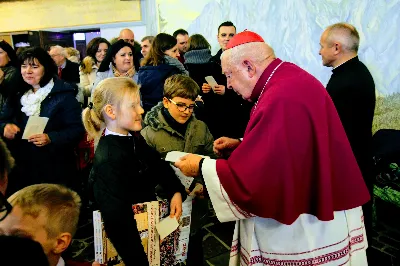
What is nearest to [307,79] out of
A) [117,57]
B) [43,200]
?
[43,200]

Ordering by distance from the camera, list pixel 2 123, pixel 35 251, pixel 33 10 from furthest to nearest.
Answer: pixel 33 10 < pixel 2 123 < pixel 35 251

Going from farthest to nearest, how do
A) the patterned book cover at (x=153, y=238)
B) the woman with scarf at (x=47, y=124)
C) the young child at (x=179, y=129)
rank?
the woman with scarf at (x=47, y=124), the young child at (x=179, y=129), the patterned book cover at (x=153, y=238)

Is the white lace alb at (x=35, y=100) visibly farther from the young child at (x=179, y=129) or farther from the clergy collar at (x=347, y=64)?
the clergy collar at (x=347, y=64)

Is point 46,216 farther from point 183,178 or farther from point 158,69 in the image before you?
point 158,69

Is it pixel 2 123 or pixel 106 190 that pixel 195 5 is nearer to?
pixel 2 123

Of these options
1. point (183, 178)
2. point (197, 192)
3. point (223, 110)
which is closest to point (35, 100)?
point (183, 178)

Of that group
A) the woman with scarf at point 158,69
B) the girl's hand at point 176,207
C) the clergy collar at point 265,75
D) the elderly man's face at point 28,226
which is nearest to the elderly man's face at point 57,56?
the woman with scarf at point 158,69

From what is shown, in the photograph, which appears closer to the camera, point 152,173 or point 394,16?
point 152,173

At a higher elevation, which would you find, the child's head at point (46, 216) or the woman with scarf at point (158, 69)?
the woman with scarf at point (158, 69)

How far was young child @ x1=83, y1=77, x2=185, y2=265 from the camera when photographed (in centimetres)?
182

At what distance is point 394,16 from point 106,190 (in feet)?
13.0

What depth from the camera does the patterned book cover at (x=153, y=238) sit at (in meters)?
1.79

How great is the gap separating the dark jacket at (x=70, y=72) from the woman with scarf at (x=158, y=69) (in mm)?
2012

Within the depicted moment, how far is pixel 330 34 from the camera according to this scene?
132 inches
